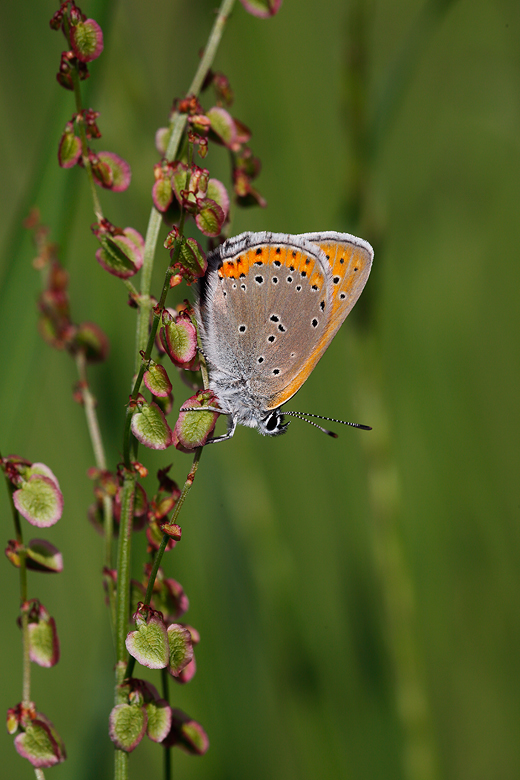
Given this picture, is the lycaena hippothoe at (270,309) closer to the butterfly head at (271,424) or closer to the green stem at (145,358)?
the butterfly head at (271,424)

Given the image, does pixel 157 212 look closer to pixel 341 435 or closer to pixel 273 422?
pixel 273 422

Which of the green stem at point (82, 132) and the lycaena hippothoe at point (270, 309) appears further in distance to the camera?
the lycaena hippothoe at point (270, 309)

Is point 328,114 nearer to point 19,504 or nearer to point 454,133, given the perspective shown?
point 454,133

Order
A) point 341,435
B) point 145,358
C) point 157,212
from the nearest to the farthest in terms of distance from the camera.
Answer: point 145,358, point 157,212, point 341,435

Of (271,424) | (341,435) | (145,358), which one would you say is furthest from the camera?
(341,435)

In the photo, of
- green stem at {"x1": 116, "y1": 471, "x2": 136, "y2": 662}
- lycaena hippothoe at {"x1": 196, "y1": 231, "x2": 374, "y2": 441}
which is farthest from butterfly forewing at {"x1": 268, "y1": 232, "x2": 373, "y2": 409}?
green stem at {"x1": 116, "y1": 471, "x2": 136, "y2": 662}

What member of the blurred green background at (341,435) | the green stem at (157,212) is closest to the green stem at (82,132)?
the green stem at (157,212)

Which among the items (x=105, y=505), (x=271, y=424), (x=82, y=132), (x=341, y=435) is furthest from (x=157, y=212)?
(x=341, y=435)
